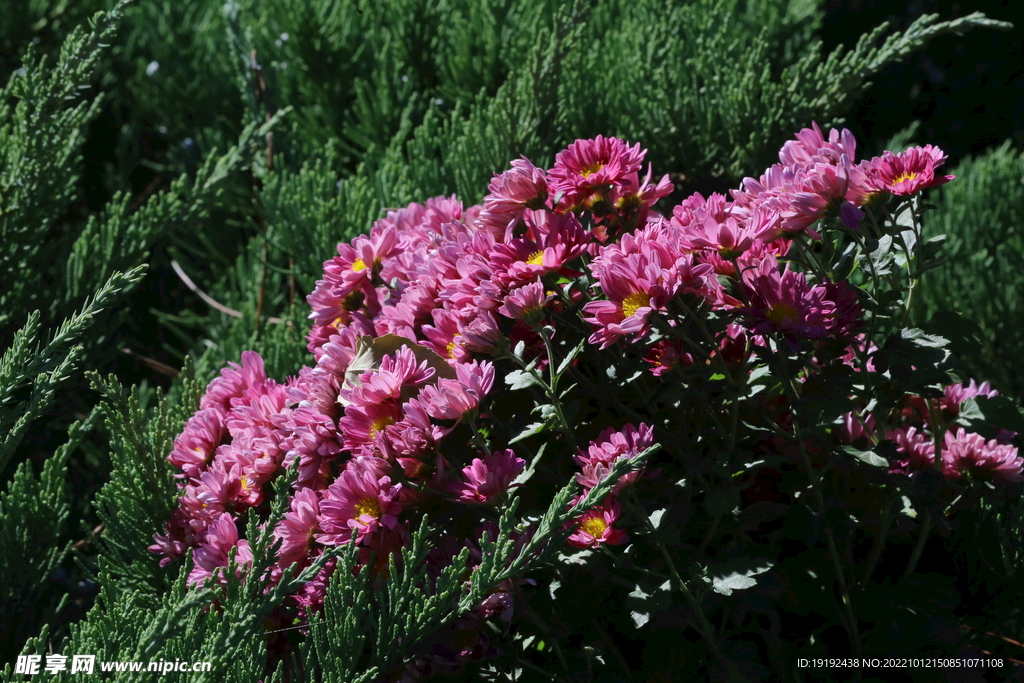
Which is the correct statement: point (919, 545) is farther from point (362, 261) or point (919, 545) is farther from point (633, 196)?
point (362, 261)

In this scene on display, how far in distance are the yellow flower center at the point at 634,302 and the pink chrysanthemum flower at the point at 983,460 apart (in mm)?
651

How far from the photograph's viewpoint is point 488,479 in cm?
111

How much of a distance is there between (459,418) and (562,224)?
0.33 m

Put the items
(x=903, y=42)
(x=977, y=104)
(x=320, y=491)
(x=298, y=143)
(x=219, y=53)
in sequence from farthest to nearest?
(x=977, y=104) < (x=219, y=53) < (x=298, y=143) < (x=903, y=42) < (x=320, y=491)

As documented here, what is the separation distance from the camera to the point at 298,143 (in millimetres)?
2887

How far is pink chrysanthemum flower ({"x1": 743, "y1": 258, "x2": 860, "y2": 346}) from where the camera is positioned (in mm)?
1087

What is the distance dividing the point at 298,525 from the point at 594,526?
0.44 metres

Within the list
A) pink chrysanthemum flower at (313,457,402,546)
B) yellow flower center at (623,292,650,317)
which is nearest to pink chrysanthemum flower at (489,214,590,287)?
yellow flower center at (623,292,650,317)

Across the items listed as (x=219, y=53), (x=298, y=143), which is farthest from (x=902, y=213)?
(x=219, y=53)

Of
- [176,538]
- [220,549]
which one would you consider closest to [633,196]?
[220,549]

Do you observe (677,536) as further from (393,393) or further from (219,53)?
(219,53)

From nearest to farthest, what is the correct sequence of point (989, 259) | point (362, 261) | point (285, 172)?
point (362, 261), point (285, 172), point (989, 259)

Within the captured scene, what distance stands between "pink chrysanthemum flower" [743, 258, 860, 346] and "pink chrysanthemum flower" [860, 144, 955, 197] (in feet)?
0.53

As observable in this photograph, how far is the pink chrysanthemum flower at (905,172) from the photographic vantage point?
3.85 feet
